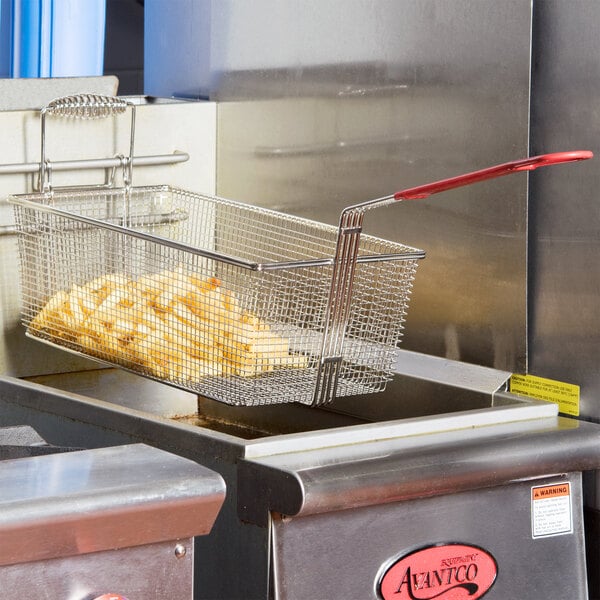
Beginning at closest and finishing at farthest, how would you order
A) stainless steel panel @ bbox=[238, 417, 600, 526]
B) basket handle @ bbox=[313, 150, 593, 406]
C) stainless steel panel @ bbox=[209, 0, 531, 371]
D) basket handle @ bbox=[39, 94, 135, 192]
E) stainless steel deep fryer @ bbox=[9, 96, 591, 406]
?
stainless steel panel @ bbox=[238, 417, 600, 526]
basket handle @ bbox=[313, 150, 593, 406]
stainless steel deep fryer @ bbox=[9, 96, 591, 406]
stainless steel panel @ bbox=[209, 0, 531, 371]
basket handle @ bbox=[39, 94, 135, 192]

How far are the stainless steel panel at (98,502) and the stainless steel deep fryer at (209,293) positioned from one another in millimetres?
400

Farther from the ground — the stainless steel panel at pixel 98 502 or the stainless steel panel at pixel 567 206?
the stainless steel panel at pixel 567 206

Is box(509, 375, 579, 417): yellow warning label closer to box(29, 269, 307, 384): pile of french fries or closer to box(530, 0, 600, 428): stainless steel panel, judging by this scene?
box(530, 0, 600, 428): stainless steel panel

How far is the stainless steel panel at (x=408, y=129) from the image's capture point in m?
1.59

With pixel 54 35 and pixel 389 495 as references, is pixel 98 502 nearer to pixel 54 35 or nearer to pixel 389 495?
pixel 389 495

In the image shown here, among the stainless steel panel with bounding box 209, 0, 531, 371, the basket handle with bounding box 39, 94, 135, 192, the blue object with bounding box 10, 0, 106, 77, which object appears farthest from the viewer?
the blue object with bounding box 10, 0, 106, 77

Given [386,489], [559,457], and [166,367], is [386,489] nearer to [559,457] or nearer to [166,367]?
[559,457]

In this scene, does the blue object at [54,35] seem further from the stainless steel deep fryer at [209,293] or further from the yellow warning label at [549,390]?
the yellow warning label at [549,390]

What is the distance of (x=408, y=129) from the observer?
172 cm

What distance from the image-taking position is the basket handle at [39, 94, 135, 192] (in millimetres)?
1799

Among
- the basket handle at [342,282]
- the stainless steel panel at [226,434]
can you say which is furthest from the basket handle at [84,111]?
the basket handle at [342,282]

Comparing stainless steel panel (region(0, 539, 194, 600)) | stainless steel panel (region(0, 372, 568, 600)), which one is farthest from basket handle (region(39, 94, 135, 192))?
stainless steel panel (region(0, 539, 194, 600))

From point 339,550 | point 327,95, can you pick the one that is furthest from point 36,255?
point 339,550

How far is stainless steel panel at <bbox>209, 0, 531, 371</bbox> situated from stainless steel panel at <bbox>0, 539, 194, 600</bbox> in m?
0.75
